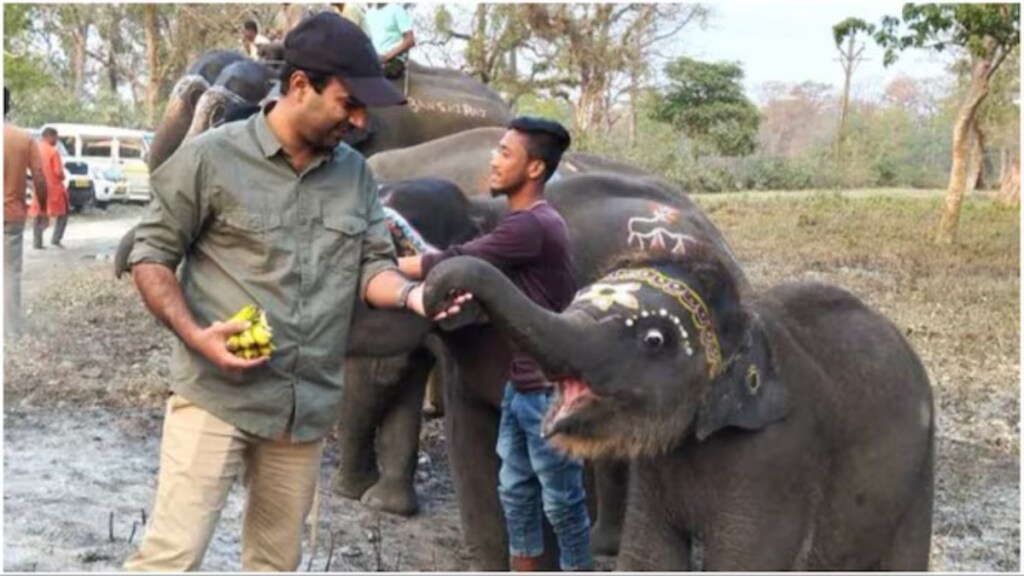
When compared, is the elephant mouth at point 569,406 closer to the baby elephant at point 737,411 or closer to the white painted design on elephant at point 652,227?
the baby elephant at point 737,411

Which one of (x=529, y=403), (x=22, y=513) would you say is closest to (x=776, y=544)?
(x=529, y=403)

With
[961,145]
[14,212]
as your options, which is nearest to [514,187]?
[14,212]

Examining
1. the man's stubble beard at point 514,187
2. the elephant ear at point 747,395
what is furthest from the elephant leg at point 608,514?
the elephant ear at point 747,395

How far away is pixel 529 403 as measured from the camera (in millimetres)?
4020

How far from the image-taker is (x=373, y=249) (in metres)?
3.30

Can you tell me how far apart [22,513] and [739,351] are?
9.94ft

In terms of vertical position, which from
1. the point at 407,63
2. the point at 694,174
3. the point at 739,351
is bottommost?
the point at 694,174

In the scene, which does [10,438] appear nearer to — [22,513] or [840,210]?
[22,513]

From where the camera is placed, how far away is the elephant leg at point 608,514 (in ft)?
16.1

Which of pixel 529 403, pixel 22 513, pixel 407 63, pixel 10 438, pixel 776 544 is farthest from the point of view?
pixel 407 63

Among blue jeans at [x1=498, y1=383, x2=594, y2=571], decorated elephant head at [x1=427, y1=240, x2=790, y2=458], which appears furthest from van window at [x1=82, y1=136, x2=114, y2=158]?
decorated elephant head at [x1=427, y1=240, x2=790, y2=458]

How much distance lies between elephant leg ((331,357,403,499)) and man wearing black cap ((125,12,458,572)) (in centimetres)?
235

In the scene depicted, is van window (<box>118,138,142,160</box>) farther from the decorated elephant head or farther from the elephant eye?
the elephant eye

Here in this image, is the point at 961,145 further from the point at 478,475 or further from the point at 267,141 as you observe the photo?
the point at 267,141
